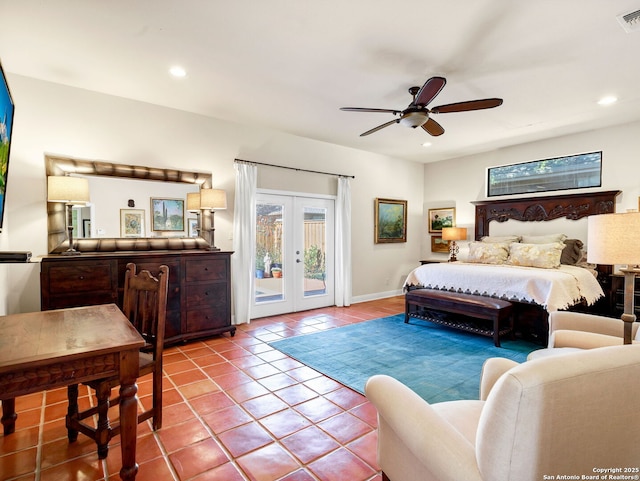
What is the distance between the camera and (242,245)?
15.6ft

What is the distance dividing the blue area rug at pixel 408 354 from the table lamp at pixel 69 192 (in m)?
2.46

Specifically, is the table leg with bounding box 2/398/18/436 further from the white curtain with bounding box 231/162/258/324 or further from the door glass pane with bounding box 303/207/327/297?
the door glass pane with bounding box 303/207/327/297

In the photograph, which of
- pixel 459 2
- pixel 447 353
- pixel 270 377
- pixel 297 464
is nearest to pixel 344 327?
pixel 447 353

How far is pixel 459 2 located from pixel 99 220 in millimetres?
4013

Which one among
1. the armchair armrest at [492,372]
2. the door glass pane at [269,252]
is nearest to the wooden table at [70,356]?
the armchair armrest at [492,372]

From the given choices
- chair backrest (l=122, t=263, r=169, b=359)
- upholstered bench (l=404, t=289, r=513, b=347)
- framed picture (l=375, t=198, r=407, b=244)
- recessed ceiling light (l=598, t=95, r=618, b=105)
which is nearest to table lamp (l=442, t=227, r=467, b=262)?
framed picture (l=375, t=198, r=407, b=244)

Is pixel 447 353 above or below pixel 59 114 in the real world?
below

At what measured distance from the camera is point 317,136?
5.39 metres

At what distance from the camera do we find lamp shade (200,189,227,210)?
13.9 feet

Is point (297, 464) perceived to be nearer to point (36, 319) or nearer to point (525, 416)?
point (525, 416)

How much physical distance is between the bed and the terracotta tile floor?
99.2 inches

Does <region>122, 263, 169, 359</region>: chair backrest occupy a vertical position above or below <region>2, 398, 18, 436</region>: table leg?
above

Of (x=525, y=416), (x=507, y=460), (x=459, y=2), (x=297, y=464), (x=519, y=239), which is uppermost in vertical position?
(x=459, y=2)

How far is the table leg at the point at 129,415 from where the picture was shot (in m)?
1.54
